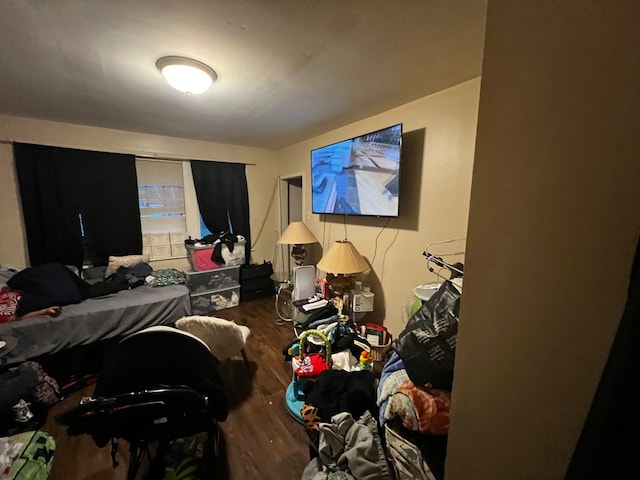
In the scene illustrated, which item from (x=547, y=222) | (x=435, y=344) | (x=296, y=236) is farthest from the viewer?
(x=296, y=236)

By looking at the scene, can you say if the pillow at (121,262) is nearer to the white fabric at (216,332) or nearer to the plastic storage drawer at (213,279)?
the plastic storage drawer at (213,279)

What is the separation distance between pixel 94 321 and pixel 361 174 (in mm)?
2713

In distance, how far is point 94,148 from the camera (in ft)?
9.26

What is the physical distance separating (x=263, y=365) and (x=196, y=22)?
243 cm

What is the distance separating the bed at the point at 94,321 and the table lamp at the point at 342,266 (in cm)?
161

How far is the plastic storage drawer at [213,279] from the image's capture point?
3.17 m

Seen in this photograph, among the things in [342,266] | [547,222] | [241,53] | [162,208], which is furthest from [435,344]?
[162,208]

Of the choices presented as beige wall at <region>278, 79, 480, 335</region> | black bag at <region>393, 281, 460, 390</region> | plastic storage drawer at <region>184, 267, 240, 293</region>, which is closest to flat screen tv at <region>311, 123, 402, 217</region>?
beige wall at <region>278, 79, 480, 335</region>

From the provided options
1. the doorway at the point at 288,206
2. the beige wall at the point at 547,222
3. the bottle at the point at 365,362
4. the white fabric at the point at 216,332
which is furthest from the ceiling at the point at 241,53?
the bottle at the point at 365,362

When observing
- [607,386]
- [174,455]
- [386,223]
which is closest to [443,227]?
[386,223]

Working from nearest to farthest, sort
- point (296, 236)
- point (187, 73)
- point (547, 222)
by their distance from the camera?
point (547, 222) → point (187, 73) → point (296, 236)

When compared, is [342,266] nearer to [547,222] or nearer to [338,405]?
[338,405]

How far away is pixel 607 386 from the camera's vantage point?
1.12 feet

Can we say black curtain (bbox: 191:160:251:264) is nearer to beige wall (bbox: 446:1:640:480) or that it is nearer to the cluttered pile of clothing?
the cluttered pile of clothing
